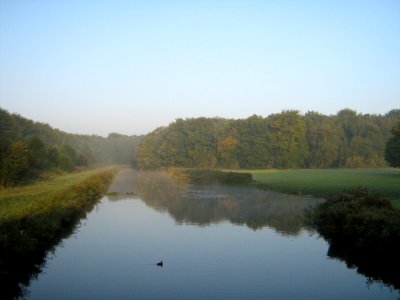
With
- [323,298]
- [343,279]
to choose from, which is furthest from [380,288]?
[323,298]

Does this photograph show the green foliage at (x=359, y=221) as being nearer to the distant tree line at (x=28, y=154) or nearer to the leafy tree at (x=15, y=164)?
the leafy tree at (x=15, y=164)

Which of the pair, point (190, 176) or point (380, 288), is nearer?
point (380, 288)

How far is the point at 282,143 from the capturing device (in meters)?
93.9

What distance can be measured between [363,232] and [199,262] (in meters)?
7.01

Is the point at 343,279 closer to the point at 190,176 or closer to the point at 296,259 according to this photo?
the point at 296,259

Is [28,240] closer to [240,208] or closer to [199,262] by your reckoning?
[199,262]

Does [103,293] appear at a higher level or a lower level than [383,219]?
lower

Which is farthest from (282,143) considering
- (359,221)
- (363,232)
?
(363,232)

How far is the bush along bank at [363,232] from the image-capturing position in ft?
54.3

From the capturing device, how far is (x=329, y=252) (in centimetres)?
1909

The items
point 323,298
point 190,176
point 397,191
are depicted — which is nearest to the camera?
point 323,298

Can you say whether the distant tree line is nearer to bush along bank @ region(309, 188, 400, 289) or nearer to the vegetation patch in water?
the vegetation patch in water

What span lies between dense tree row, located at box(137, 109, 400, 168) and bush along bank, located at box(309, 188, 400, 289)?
235ft

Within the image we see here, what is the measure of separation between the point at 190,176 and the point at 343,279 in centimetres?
5182
